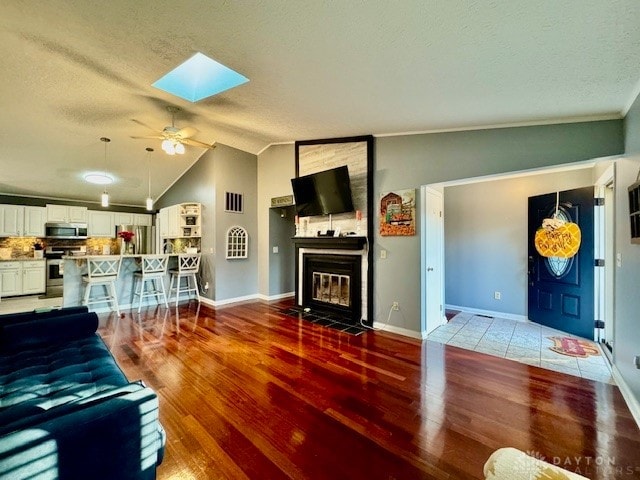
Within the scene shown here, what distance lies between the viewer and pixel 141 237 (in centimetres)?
750

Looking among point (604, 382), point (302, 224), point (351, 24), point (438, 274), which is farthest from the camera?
point (302, 224)

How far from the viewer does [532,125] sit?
2793mm

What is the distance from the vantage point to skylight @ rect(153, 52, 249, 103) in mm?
2951

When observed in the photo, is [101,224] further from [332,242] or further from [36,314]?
[332,242]

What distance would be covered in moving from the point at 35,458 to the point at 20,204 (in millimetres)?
8196

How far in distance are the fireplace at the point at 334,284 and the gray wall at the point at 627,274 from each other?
9.00ft

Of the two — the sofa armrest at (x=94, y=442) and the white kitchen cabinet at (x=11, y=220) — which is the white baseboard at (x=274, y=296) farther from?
the white kitchen cabinet at (x=11, y=220)

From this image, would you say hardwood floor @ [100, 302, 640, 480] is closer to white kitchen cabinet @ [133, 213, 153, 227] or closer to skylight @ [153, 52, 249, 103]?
skylight @ [153, 52, 249, 103]

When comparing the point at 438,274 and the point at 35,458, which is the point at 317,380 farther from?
the point at 438,274

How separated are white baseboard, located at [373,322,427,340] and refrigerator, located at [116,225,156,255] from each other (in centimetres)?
697

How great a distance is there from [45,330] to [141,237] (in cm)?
612

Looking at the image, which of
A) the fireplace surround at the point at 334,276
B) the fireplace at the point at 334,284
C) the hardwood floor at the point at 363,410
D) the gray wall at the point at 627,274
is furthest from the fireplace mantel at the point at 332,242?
the gray wall at the point at 627,274

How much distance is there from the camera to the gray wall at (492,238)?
429cm

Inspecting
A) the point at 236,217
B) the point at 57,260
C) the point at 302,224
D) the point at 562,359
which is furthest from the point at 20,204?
the point at 562,359
